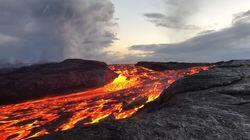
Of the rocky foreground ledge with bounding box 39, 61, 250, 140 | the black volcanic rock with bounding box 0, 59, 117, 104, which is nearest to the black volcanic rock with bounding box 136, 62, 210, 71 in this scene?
the black volcanic rock with bounding box 0, 59, 117, 104

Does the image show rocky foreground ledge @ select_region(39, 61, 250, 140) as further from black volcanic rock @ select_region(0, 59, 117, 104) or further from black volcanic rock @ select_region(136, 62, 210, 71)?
black volcanic rock @ select_region(136, 62, 210, 71)

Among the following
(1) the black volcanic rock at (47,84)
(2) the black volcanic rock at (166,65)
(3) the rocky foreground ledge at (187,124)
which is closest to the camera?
(3) the rocky foreground ledge at (187,124)

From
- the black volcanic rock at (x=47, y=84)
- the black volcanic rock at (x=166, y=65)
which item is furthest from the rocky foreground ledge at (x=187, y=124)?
the black volcanic rock at (x=166, y=65)

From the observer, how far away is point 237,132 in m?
4.81

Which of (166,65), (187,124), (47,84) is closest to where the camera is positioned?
(187,124)

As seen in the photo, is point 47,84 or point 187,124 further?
point 47,84

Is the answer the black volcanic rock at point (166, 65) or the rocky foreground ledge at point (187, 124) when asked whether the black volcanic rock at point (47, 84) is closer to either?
the black volcanic rock at point (166, 65)

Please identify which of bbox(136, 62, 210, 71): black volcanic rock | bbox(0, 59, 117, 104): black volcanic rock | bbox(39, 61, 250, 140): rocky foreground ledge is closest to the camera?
bbox(39, 61, 250, 140): rocky foreground ledge

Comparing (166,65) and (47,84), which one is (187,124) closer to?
(47,84)

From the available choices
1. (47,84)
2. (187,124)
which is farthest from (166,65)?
(187,124)

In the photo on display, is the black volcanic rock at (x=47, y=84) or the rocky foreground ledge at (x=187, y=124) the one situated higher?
the rocky foreground ledge at (x=187, y=124)

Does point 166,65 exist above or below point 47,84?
above

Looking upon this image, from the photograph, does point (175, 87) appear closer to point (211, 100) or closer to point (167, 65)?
point (211, 100)

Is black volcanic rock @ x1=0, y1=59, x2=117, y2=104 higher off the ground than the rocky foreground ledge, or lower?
lower
